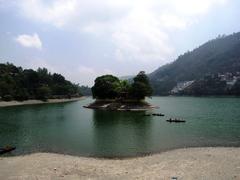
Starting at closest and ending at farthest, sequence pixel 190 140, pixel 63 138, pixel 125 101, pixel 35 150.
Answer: pixel 35 150 < pixel 190 140 < pixel 63 138 < pixel 125 101

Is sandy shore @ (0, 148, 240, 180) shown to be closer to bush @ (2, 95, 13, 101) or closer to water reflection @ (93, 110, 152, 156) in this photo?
water reflection @ (93, 110, 152, 156)

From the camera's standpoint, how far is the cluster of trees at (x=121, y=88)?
116 metres

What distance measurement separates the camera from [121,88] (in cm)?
12938

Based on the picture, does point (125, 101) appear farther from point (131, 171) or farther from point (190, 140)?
point (131, 171)

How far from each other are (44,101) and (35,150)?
153467 millimetres

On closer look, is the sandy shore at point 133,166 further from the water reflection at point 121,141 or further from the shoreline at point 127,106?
the shoreline at point 127,106

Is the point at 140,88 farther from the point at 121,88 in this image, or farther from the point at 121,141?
the point at 121,141

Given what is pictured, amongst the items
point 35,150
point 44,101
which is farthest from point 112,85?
point 35,150

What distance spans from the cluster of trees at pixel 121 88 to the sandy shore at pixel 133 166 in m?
77.6

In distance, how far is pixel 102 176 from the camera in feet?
89.5

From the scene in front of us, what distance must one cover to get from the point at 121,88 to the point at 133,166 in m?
98.5

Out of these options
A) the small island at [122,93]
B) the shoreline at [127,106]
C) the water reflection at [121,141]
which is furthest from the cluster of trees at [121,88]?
the water reflection at [121,141]

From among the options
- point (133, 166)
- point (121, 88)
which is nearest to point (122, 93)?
point (121, 88)

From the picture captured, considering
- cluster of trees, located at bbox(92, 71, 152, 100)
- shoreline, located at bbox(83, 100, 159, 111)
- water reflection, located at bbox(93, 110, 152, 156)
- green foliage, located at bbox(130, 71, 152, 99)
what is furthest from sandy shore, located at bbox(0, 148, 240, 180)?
cluster of trees, located at bbox(92, 71, 152, 100)
